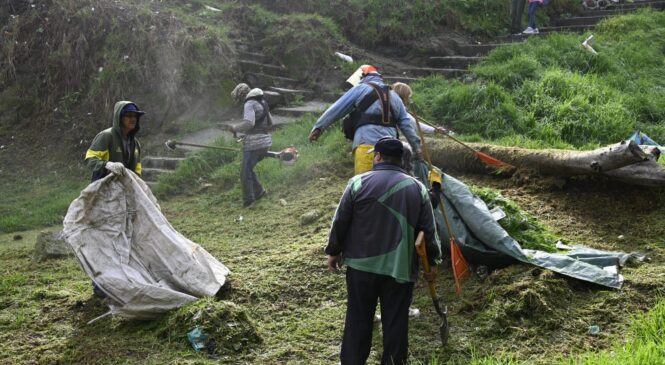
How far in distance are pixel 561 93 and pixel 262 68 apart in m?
6.07

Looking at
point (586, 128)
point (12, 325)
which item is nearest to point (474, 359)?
Result: point (12, 325)

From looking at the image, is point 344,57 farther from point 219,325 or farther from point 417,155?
point 219,325

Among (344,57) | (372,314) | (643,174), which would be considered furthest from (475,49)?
(372,314)

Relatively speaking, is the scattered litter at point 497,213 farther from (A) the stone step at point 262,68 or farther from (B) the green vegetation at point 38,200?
(A) the stone step at point 262,68

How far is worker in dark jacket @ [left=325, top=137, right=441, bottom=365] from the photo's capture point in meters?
3.92

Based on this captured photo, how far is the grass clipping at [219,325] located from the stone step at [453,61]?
337 inches

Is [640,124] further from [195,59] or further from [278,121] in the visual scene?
[195,59]

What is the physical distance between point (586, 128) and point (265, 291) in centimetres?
537

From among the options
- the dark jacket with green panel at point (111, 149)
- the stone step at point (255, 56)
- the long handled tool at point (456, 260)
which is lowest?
the long handled tool at point (456, 260)

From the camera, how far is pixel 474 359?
3.98m

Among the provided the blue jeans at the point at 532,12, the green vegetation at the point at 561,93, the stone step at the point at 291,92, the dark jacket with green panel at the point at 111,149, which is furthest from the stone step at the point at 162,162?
the blue jeans at the point at 532,12

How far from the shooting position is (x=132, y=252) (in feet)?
16.6

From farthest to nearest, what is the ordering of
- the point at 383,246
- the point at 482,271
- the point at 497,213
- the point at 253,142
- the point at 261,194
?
1. the point at 261,194
2. the point at 253,142
3. the point at 497,213
4. the point at 482,271
5. the point at 383,246

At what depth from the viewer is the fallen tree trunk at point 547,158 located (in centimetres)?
594
